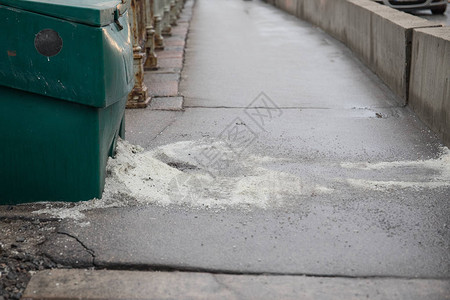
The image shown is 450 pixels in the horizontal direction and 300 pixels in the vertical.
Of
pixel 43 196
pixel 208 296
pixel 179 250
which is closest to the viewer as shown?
pixel 208 296

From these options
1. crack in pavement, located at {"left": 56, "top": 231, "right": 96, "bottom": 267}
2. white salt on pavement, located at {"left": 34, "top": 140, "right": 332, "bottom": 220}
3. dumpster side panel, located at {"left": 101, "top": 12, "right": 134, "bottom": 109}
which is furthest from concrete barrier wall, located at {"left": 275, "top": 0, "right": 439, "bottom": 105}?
crack in pavement, located at {"left": 56, "top": 231, "right": 96, "bottom": 267}

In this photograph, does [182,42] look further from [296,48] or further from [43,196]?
[43,196]

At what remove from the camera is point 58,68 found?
3457 mm

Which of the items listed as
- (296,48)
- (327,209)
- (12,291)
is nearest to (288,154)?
(327,209)

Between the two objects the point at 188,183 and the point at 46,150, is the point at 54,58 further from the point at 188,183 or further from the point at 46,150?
the point at 188,183

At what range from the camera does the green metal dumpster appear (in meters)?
3.39

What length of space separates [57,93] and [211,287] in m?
1.41

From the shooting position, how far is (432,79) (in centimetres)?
558

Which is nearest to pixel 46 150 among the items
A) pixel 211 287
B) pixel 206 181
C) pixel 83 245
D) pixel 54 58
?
pixel 54 58

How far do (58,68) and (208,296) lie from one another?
5.02 ft

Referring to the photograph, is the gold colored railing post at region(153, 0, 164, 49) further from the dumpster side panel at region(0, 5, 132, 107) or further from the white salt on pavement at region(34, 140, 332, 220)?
the dumpster side panel at region(0, 5, 132, 107)

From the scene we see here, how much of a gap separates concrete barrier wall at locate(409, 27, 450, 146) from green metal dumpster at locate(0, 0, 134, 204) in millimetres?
2801

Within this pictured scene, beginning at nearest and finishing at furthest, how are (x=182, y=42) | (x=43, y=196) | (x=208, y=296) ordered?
1. (x=208, y=296)
2. (x=43, y=196)
3. (x=182, y=42)

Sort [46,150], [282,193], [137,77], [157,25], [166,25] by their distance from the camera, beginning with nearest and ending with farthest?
[46,150] < [282,193] < [137,77] < [157,25] < [166,25]
